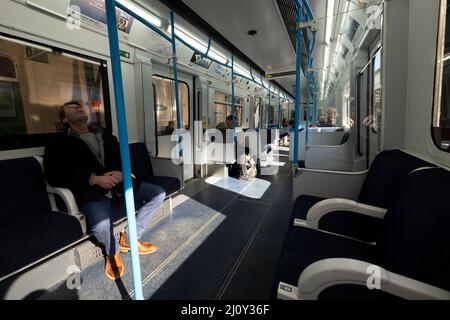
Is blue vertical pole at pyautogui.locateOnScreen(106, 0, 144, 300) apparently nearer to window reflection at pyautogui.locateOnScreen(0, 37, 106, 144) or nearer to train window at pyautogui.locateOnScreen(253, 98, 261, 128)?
window reflection at pyautogui.locateOnScreen(0, 37, 106, 144)

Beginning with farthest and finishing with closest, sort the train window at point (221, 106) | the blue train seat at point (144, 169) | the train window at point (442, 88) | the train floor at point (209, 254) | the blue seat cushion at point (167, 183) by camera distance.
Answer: the train window at point (221, 106) < the blue train seat at point (144, 169) < the blue seat cushion at point (167, 183) < the train floor at point (209, 254) < the train window at point (442, 88)

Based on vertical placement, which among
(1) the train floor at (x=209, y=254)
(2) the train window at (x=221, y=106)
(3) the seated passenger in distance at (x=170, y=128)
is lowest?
(1) the train floor at (x=209, y=254)

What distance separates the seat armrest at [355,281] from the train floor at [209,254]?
80cm

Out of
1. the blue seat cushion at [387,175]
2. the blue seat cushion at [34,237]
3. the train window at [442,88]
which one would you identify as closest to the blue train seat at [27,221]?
the blue seat cushion at [34,237]

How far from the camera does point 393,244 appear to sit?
1.05 m

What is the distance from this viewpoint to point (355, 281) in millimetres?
809

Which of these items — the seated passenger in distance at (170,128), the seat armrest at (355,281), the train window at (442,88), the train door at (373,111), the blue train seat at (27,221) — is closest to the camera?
the seat armrest at (355,281)

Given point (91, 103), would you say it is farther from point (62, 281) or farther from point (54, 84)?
point (62, 281)

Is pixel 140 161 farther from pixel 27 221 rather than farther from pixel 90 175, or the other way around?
pixel 27 221

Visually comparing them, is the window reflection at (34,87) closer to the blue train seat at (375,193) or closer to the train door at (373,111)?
the blue train seat at (375,193)

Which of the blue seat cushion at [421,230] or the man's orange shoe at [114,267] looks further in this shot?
the man's orange shoe at [114,267]

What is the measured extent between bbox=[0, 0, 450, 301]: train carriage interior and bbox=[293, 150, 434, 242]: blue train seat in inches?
0.5

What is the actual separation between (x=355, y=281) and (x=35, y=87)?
290 centimetres

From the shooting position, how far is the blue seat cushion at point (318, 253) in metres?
0.92
